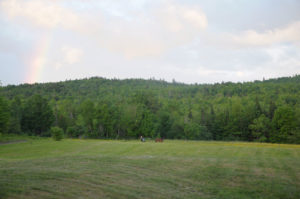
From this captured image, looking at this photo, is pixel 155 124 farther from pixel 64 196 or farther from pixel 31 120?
pixel 64 196

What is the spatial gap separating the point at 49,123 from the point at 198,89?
115 m

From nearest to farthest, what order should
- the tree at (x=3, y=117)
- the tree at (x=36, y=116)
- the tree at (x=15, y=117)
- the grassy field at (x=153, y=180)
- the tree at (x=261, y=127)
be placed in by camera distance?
the grassy field at (x=153, y=180) < the tree at (x=3, y=117) < the tree at (x=15, y=117) < the tree at (x=261, y=127) < the tree at (x=36, y=116)

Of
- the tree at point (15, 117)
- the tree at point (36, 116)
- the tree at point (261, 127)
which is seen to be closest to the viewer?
the tree at point (15, 117)

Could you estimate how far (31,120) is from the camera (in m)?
64.4

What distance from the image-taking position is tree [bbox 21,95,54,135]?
6462 cm

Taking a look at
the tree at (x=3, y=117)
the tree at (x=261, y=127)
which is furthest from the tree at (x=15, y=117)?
the tree at (x=261, y=127)

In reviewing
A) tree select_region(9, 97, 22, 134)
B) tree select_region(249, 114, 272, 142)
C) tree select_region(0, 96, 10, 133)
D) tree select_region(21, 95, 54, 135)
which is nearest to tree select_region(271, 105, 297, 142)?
tree select_region(249, 114, 272, 142)

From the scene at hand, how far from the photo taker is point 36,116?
213 feet

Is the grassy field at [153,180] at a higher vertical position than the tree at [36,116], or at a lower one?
lower

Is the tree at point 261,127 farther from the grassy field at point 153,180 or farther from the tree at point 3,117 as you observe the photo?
the tree at point 3,117

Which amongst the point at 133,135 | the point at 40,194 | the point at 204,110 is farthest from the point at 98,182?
the point at 204,110

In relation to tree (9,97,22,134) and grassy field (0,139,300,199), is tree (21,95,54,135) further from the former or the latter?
grassy field (0,139,300,199)

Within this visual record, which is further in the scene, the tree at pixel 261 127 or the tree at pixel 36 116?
the tree at pixel 36 116

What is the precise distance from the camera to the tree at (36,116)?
212ft
